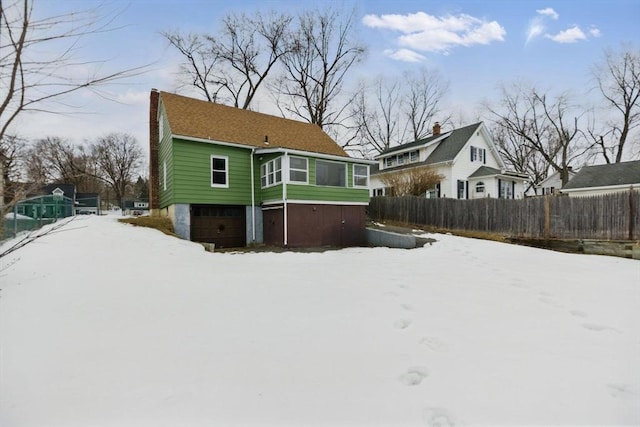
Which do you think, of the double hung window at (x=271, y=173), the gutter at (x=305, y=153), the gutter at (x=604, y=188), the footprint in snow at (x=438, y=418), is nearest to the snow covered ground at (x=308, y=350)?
the footprint in snow at (x=438, y=418)

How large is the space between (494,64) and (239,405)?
28.4 feet

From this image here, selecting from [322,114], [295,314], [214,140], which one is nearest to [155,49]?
[295,314]

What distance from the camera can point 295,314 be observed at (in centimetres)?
381

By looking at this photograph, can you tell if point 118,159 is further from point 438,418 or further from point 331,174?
point 438,418

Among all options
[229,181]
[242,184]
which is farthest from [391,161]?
[229,181]

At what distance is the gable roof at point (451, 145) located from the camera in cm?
2184

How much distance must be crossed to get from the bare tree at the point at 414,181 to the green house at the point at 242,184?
5.83 meters

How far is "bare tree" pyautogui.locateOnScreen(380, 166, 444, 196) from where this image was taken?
62.2 feet

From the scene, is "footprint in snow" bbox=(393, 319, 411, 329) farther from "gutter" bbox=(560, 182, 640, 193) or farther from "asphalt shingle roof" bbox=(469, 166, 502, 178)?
"gutter" bbox=(560, 182, 640, 193)

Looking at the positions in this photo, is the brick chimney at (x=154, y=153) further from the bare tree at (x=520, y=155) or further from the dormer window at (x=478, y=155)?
the bare tree at (x=520, y=155)

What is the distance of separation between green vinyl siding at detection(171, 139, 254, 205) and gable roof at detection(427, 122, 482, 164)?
1460cm

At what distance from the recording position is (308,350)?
113 inches

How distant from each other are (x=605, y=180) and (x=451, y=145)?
9.86 meters

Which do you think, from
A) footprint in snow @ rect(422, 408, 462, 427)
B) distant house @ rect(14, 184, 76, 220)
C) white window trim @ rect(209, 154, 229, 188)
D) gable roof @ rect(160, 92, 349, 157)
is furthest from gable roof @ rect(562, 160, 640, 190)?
distant house @ rect(14, 184, 76, 220)
